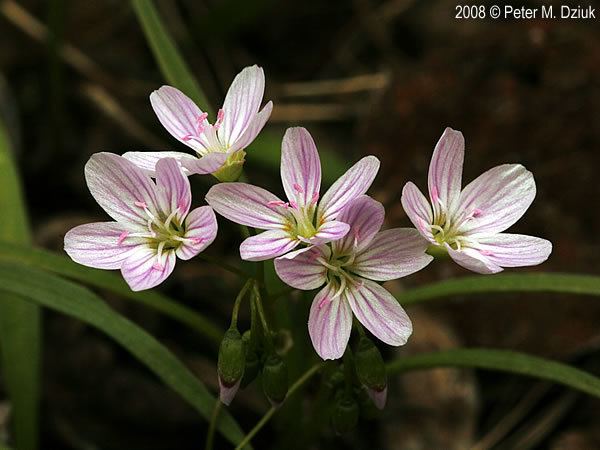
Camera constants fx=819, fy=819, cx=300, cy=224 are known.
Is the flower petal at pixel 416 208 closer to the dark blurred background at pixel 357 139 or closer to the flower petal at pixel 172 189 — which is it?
the flower petal at pixel 172 189

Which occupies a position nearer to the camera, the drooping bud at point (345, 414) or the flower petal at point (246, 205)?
the flower petal at point (246, 205)

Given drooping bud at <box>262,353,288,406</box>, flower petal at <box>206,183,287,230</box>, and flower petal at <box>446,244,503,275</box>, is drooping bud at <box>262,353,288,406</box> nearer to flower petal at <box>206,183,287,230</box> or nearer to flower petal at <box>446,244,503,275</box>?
flower petal at <box>206,183,287,230</box>

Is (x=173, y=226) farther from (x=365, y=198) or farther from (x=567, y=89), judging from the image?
(x=567, y=89)

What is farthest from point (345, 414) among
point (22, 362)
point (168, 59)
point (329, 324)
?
point (168, 59)

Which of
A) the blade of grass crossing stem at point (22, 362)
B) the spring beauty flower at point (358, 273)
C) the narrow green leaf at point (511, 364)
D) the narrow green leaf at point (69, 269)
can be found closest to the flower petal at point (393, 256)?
the spring beauty flower at point (358, 273)

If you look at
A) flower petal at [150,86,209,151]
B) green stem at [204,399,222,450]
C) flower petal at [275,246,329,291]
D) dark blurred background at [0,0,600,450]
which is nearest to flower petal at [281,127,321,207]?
flower petal at [275,246,329,291]

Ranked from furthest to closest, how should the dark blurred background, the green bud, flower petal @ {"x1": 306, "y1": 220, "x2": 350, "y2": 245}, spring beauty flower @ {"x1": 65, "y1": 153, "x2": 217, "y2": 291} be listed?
the dark blurred background → the green bud → spring beauty flower @ {"x1": 65, "y1": 153, "x2": 217, "y2": 291} → flower petal @ {"x1": 306, "y1": 220, "x2": 350, "y2": 245}

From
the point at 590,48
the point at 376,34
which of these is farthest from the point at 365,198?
the point at 376,34
